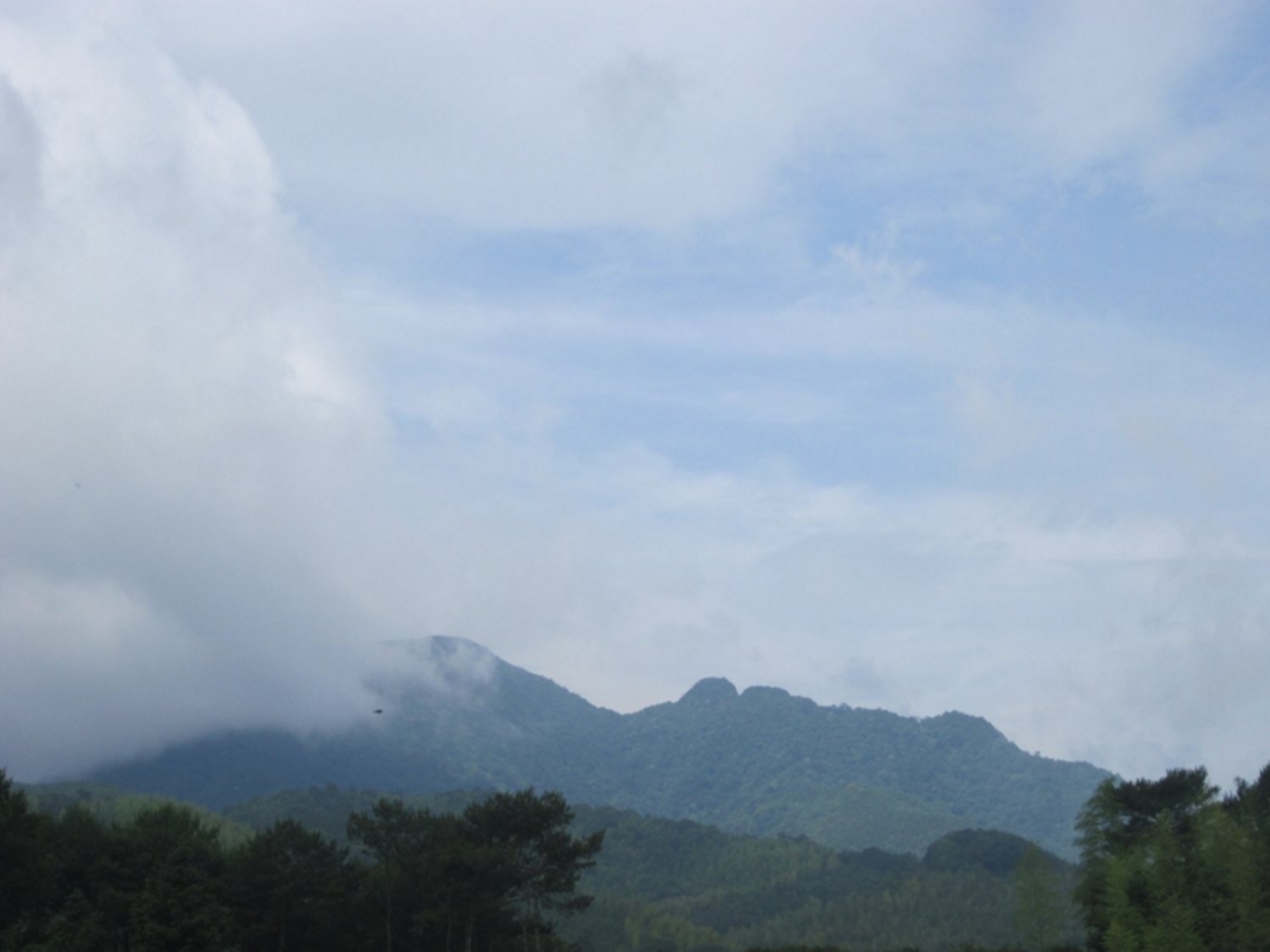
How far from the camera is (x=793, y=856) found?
197125 mm

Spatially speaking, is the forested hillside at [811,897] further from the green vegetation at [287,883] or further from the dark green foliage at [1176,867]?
the green vegetation at [287,883]

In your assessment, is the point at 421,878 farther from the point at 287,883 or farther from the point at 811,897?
the point at 811,897

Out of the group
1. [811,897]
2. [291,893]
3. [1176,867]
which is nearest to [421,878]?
[291,893]

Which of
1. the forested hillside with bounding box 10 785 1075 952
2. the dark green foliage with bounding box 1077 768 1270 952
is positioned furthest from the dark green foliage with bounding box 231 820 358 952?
the forested hillside with bounding box 10 785 1075 952

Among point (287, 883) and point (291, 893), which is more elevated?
point (287, 883)

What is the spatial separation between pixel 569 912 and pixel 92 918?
22.7m

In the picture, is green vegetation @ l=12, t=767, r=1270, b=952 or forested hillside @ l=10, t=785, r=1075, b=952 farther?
forested hillside @ l=10, t=785, r=1075, b=952

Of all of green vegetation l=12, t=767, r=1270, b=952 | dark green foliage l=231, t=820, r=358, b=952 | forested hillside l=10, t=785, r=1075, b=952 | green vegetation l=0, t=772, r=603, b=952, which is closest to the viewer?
green vegetation l=0, t=772, r=603, b=952

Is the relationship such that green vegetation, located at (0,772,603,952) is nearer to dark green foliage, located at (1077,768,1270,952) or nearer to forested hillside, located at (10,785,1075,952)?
dark green foliage, located at (1077,768,1270,952)

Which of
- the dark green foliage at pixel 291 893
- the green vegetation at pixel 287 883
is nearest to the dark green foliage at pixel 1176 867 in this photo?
the green vegetation at pixel 287 883

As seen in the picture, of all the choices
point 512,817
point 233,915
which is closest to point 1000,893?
point 512,817

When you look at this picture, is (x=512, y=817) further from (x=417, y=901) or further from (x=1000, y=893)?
(x=1000, y=893)

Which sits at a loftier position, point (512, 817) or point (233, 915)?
point (512, 817)

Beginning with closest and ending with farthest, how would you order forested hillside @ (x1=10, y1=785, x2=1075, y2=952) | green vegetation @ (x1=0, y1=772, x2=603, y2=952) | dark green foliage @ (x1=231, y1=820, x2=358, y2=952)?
green vegetation @ (x1=0, y1=772, x2=603, y2=952) < dark green foliage @ (x1=231, y1=820, x2=358, y2=952) < forested hillside @ (x1=10, y1=785, x2=1075, y2=952)
